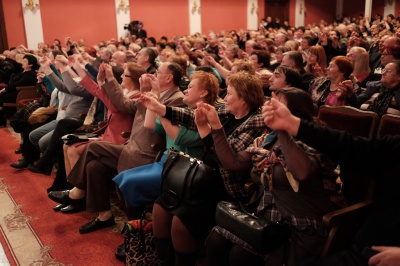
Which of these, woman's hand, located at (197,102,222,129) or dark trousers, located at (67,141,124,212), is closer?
woman's hand, located at (197,102,222,129)

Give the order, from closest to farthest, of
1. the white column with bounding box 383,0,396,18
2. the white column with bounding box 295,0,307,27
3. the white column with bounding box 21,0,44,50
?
1. the white column with bounding box 21,0,44,50
2. the white column with bounding box 383,0,396,18
3. the white column with bounding box 295,0,307,27

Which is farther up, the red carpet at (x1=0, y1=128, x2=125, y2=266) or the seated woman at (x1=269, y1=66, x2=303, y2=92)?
the seated woman at (x1=269, y1=66, x2=303, y2=92)

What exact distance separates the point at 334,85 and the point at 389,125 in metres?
1.62

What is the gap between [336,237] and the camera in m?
1.84

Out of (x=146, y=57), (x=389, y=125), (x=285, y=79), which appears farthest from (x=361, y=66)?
(x=389, y=125)

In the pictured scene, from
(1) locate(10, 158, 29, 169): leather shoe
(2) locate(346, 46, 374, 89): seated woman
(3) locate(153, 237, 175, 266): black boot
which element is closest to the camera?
(3) locate(153, 237, 175, 266): black boot

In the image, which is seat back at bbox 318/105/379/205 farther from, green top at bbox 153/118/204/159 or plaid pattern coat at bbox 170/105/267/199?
green top at bbox 153/118/204/159

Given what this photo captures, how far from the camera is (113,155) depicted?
3.21m

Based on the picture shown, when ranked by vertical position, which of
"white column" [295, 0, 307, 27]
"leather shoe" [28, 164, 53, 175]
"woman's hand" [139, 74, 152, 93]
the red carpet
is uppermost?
"white column" [295, 0, 307, 27]

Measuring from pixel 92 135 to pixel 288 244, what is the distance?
2353 mm

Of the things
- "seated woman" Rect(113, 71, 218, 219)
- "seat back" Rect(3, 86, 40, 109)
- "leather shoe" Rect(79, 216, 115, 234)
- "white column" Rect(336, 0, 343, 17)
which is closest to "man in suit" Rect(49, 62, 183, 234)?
"leather shoe" Rect(79, 216, 115, 234)

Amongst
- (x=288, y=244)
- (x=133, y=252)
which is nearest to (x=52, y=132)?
(x=133, y=252)

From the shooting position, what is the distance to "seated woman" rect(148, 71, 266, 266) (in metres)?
2.33

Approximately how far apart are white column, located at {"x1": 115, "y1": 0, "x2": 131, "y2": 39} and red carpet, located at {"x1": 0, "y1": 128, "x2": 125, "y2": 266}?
10.5 meters
